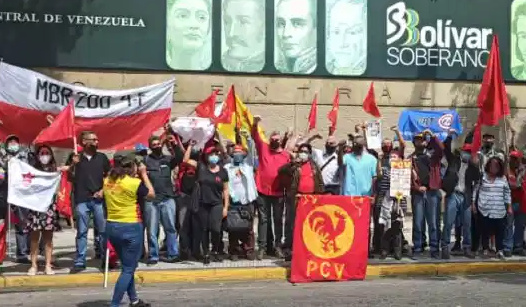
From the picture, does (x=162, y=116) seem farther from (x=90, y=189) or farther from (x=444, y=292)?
(x=444, y=292)

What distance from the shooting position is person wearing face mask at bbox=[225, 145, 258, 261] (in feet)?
36.1

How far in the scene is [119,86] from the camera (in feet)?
52.9

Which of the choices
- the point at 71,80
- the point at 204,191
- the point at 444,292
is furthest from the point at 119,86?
the point at 444,292

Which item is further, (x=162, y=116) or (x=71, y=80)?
(x=71, y=80)

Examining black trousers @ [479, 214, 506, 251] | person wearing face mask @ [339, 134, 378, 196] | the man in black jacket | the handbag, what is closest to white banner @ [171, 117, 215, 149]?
the handbag

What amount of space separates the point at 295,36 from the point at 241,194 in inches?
274

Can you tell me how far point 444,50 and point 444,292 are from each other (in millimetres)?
10019

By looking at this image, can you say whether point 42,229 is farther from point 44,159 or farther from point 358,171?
point 358,171

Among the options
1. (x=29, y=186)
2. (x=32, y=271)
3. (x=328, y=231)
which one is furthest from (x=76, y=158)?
Answer: (x=328, y=231)

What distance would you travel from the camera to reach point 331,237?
10.2m

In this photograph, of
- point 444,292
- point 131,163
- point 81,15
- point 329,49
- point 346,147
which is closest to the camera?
point 131,163

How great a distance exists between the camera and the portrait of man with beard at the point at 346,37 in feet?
56.6

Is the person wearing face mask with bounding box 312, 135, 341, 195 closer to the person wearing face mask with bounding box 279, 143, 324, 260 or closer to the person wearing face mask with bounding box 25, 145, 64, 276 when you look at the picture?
the person wearing face mask with bounding box 279, 143, 324, 260

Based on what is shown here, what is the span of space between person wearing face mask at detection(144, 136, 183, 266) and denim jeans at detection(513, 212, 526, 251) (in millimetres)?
5558
